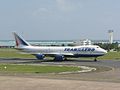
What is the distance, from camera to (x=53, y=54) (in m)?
75.2

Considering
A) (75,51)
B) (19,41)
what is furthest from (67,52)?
(19,41)

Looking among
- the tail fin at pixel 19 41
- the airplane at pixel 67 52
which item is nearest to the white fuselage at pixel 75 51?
the airplane at pixel 67 52

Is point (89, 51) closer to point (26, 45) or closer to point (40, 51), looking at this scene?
point (40, 51)

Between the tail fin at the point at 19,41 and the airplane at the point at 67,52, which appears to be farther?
the tail fin at the point at 19,41

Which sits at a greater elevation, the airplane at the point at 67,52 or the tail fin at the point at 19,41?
the tail fin at the point at 19,41

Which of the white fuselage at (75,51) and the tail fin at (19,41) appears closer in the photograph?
the white fuselage at (75,51)

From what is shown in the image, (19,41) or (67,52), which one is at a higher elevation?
(19,41)

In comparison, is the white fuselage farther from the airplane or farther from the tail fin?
the tail fin

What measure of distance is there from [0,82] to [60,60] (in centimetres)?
4467

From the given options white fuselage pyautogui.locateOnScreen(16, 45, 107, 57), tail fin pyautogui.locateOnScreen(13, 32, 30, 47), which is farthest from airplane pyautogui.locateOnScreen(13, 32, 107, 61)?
tail fin pyautogui.locateOnScreen(13, 32, 30, 47)

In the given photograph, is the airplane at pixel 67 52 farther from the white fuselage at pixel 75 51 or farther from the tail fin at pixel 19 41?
the tail fin at pixel 19 41

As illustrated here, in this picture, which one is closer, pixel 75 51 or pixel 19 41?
pixel 75 51

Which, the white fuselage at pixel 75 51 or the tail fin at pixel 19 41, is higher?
the tail fin at pixel 19 41

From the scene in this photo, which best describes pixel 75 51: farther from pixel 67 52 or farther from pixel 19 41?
pixel 19 41
